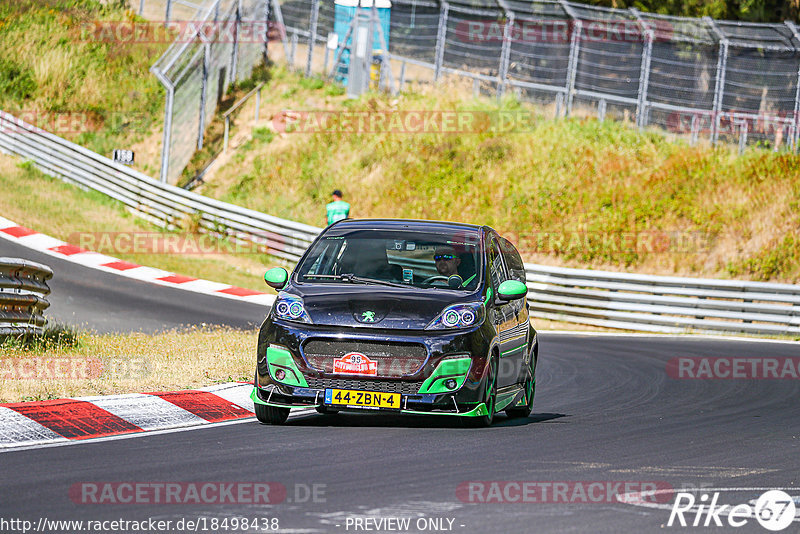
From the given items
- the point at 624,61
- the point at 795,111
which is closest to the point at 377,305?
the point at 624,61

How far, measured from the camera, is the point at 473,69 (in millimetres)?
32812

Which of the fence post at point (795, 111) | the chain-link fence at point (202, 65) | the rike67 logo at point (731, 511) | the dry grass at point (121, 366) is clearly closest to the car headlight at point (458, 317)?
the rike67 logo at point (731, 511)

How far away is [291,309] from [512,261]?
2.76 m

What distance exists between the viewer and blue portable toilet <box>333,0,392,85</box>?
34562 millimetres

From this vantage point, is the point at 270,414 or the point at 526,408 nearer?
the point at 270,414

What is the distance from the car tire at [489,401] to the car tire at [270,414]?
4.76 ft

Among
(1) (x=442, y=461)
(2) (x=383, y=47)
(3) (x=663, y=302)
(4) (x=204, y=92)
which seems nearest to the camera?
(1) (x=442, y=461)

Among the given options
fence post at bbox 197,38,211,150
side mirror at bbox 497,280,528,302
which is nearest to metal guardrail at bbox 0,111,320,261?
fence post at bbox 197,38,211,150

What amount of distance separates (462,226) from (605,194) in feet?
64.0

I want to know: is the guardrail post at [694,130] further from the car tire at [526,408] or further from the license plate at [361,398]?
the license plate at [361,398]

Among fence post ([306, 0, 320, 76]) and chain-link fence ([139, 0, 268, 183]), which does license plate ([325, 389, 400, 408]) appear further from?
fence post ([306, 0, 320, 76])

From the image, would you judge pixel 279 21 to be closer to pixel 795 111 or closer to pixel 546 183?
pixel 546 183

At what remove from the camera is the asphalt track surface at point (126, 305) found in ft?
58.6

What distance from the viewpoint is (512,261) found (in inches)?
434
